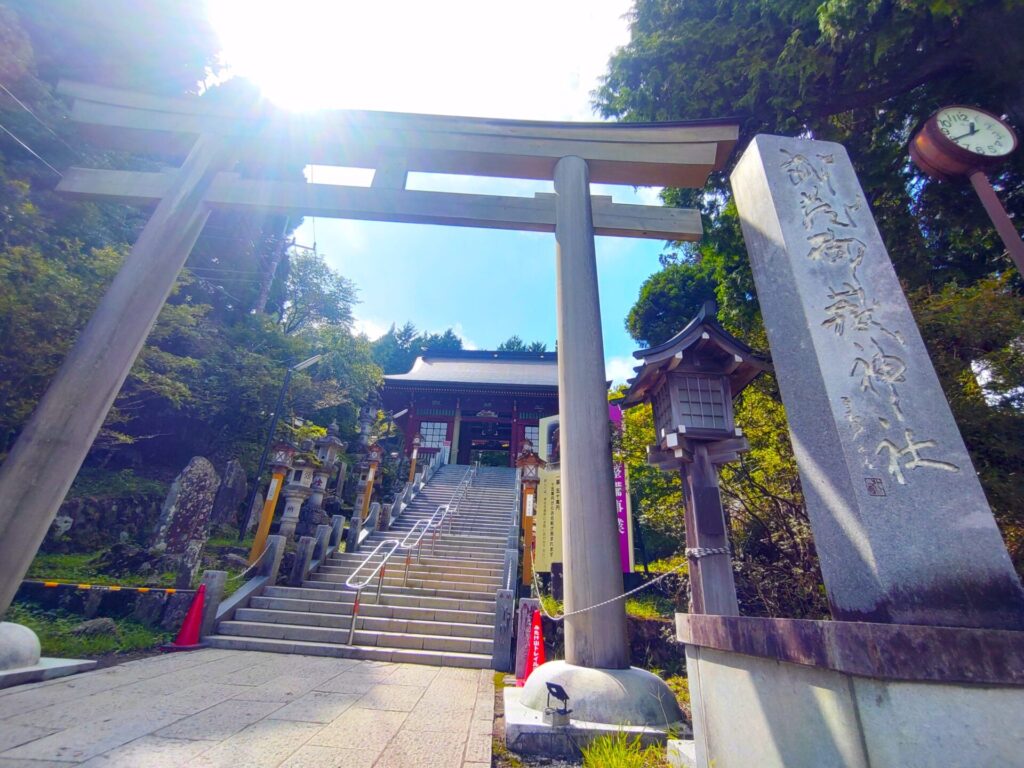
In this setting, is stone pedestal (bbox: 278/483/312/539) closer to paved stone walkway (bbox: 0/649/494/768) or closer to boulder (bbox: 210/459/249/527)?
boulder (bbox: 210/459/249/527)

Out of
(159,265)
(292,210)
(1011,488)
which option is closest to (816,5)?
(1011,488)

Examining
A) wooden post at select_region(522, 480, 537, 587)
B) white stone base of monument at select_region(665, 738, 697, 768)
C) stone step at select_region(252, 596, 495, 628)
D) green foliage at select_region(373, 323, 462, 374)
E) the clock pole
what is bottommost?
white stone base of monument at select_region(665, 738, 697, 768)

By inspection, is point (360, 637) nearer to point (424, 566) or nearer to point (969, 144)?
point (424, 566)

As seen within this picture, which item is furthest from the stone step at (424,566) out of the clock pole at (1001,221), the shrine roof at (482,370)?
the shrine roof at (482,370)

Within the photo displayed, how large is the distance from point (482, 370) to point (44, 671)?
24.3m

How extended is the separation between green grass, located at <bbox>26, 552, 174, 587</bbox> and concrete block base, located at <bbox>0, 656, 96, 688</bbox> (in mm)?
2976

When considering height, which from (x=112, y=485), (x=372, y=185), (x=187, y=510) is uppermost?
(x=372, y=185)

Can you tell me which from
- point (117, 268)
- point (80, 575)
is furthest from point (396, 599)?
point (117, 268)

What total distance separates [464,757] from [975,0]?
942 centimetres

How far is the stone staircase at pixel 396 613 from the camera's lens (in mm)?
5949

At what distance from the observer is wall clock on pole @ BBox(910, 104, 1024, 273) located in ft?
13.4

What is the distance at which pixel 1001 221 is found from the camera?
390cm

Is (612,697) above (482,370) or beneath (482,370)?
beneath

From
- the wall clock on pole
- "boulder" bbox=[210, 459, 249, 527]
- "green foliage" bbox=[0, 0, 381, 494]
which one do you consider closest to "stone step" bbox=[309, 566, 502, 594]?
"green foliage" bbox=[0, 0, 381, 494]
